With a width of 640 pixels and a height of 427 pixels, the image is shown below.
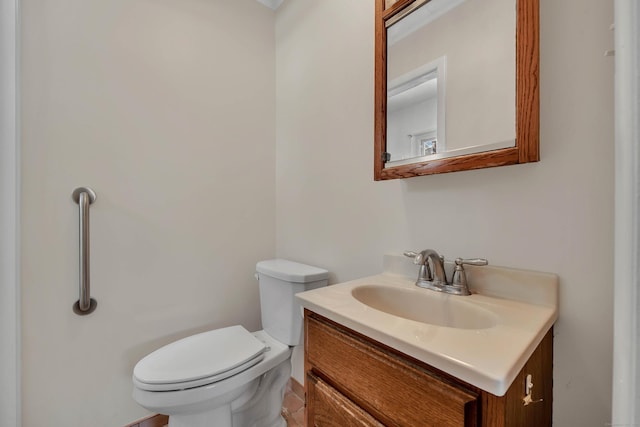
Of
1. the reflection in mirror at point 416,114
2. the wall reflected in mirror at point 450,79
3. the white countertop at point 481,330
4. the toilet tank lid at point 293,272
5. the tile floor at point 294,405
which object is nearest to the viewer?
the white countertop at point 481,330

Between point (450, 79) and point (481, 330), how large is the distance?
76 cm

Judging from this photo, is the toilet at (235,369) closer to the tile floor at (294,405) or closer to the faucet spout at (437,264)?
the tile floor at (294,405)

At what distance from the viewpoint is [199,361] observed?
3.34 ft

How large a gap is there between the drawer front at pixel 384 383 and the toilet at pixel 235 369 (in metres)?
0.43

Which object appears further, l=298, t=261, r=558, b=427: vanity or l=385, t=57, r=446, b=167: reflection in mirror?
l=385, t=57, r=446, b=167: reflection in mirror

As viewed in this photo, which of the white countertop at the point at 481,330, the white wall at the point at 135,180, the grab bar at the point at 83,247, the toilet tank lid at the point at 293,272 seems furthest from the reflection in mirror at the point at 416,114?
the grab bar at the point at 83,247

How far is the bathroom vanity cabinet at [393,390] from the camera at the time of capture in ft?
1.48

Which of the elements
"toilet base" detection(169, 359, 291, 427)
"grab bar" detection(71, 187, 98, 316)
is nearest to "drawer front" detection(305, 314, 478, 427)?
"toilet base" detection(169, 359, 291, 427)

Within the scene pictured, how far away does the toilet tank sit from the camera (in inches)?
48.0

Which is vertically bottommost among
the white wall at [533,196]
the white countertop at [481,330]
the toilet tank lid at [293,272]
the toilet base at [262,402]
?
the toilet base at [262,402]

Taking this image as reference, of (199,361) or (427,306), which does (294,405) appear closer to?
(199,361)

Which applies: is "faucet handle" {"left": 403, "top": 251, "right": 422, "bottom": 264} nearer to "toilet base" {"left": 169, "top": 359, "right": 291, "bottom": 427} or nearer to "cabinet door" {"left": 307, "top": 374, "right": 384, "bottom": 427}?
"cabinet door" {"left": 307, "top": 374, "right": 384, "bottom": 427}

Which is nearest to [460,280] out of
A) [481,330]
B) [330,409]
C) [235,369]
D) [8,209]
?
[481,330]

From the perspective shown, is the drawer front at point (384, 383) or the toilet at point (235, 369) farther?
the toilet at point (235, 369)
